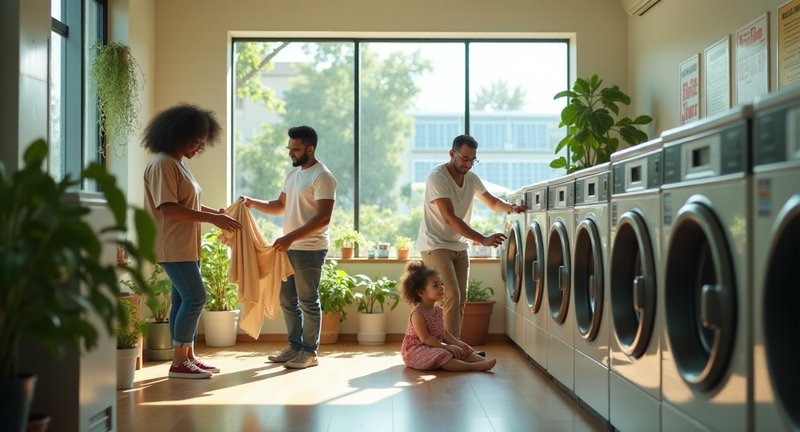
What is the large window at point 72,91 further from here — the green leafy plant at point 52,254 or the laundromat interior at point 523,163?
the green leafy plant at point 52,254

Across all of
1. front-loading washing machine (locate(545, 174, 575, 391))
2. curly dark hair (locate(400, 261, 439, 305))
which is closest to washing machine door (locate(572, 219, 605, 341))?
front-loading washing machine (locate(545, 174, 575, 391))

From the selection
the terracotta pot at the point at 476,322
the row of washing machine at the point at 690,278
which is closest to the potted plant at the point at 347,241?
the terracotta pot at the point at 476,322

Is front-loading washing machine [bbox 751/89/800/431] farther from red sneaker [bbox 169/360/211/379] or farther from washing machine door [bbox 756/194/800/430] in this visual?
red sneaker [bbox 169/360/211/379]

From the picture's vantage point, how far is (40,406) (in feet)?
8.73

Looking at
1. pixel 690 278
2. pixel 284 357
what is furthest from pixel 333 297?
pixel 690 278

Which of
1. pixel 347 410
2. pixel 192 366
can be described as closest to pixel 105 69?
pixel 192 366

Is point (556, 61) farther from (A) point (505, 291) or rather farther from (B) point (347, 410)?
(B) point (347, 410)

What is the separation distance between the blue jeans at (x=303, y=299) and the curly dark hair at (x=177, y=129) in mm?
889

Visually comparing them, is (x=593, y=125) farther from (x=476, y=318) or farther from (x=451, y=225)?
(x=476, y=318)

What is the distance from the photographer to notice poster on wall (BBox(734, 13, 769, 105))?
13.9 feet

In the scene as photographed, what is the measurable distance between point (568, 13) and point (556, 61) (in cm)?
39

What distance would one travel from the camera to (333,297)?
19.7 ft

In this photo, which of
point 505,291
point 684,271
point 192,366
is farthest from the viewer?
point 505,291


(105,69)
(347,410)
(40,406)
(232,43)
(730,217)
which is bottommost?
(347,410)
